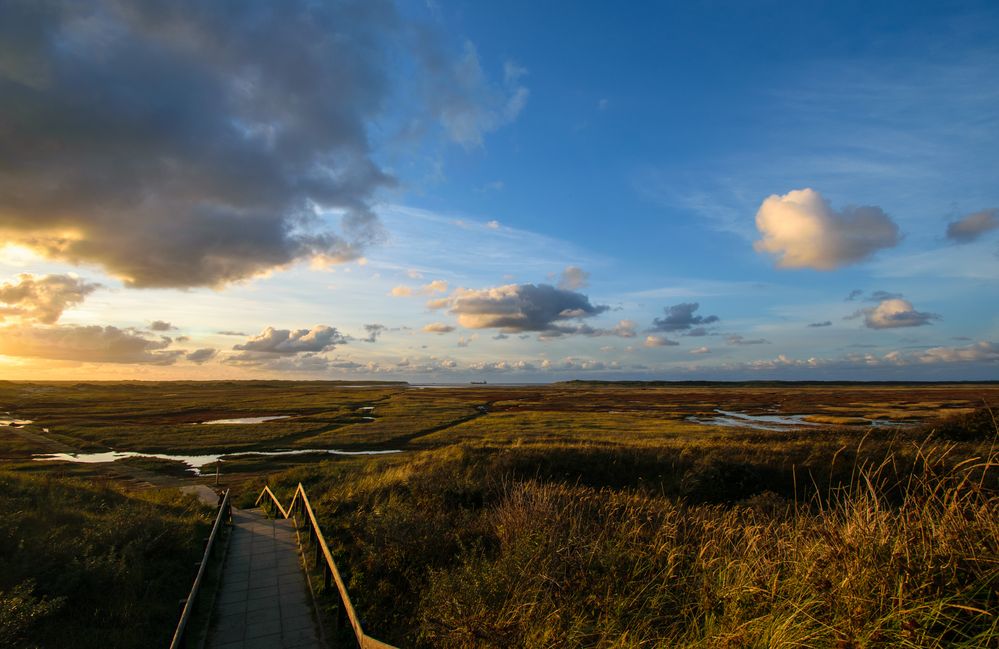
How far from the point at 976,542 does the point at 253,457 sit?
41.7 m

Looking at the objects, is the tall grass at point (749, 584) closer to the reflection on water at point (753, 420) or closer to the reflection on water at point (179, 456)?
the reflection on water at point (179, 456)

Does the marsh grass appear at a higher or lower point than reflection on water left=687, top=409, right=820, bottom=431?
higher

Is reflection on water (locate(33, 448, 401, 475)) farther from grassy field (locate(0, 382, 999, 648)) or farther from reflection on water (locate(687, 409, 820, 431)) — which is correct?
reflection on water (locate(687, 409, 820, 431))

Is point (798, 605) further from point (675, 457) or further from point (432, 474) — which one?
point (675, 457)

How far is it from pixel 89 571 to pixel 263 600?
12.6 feet

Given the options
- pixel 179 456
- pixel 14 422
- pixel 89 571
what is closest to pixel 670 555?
pixel 89 571

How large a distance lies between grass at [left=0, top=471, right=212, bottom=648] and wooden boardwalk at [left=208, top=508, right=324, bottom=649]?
1028mm

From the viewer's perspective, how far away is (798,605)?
426cm

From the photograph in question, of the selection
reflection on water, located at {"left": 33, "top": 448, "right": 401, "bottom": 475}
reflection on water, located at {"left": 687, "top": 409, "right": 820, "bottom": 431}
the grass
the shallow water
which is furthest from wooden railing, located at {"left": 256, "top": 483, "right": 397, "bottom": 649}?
the shallow water

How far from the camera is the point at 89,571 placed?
951 cm

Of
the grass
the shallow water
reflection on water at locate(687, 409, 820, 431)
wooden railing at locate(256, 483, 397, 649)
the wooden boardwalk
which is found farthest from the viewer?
the shallow water

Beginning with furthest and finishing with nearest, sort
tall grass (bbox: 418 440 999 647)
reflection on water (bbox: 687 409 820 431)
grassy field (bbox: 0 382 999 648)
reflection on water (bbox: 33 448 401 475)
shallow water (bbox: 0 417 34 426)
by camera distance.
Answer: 1. shallow water (bbox: 0 417 34 426)
2. reflection on water (bbox: 687 409 820 431)
3. reflection on water (bbox: 33 448 401 475)
4. grassy field (bbox: 0 382 999 648)
5. tall grass (bbox: 418 440 999 647)

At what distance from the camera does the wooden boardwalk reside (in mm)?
7457

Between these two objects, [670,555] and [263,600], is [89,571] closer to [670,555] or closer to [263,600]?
[263,600]
